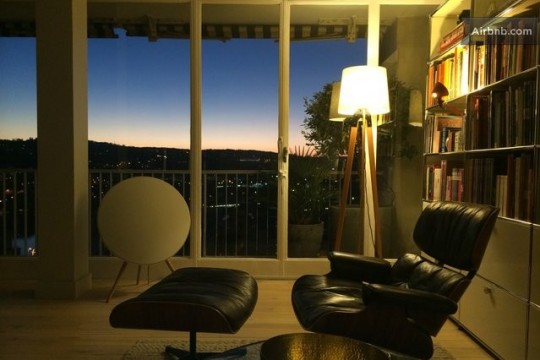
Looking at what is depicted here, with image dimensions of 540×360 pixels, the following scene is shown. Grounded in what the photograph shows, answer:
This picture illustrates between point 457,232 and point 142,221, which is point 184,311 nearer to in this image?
point 457,232

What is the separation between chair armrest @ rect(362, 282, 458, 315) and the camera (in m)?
1.69

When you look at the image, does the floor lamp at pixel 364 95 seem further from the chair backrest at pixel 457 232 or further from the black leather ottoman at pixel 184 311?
the black leather ottoman at pixel 184 311

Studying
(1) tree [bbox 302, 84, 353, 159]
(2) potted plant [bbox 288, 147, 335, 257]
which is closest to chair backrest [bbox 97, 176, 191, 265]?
(2) potted plant [bbox 288, 147, 335, 257]

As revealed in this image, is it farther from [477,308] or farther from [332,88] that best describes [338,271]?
[332,88]

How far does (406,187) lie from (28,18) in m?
3.84

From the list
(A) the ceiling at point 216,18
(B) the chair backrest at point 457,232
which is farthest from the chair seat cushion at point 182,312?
(A) the ceiling at point 216,18

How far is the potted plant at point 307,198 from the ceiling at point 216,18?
1152 mm

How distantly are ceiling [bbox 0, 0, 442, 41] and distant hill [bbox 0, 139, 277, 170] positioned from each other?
1057 millimetres

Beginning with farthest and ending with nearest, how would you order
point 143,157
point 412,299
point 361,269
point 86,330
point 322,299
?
point 143,157, point 86,330, point 361,269, point 322,299, point 412,299

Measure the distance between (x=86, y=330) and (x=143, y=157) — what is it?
2053 mm

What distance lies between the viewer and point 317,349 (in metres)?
1.36

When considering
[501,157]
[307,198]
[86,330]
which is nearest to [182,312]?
[86,330]

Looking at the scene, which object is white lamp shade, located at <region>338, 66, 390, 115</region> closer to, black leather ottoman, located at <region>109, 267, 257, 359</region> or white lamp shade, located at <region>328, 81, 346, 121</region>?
white lamp shade, located at <region>328, 81, 346, 121</region>

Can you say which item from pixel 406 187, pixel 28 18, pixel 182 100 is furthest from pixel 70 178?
pixel 406 187
